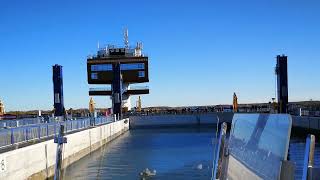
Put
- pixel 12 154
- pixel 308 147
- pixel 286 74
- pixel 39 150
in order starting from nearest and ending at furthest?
pixel 308 147 < pixel 12 154 < pixel 39 150 < pixel 286 74

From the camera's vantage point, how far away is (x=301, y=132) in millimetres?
47156

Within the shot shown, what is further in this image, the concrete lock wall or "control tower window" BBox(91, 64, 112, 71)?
"control tower window" BBox(91, 64, 112, 71)

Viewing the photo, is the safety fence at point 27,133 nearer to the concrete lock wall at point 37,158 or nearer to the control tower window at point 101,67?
the concrete lock wall at point 37,158

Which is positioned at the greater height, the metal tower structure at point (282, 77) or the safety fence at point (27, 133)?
the metal tower structure at point (282, 77)

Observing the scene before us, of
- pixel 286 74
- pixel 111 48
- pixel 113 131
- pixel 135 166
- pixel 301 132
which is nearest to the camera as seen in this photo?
pixel 135 166

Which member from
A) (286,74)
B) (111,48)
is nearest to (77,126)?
(286,74)

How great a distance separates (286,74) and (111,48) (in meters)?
32.6

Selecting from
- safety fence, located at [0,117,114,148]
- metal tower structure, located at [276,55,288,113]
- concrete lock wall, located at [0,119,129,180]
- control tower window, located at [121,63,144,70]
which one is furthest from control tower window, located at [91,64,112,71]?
safety fence, located at [0,117,114,148]

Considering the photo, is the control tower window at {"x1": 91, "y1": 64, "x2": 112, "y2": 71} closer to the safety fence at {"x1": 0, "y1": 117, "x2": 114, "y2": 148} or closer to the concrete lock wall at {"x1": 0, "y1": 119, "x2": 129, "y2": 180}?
the concrete lock wall at {"x1": 0, "y1": 119, "x2": 129, "y2": 180}

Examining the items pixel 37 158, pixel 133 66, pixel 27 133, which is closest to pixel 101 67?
pixel 133 66

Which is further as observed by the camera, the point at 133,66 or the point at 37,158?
the point at 133,66

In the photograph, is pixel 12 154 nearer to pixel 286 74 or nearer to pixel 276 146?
pixel 276 146

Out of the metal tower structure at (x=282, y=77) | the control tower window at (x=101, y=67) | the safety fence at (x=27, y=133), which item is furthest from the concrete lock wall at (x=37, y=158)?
the control tower window at (x=101, y=67)

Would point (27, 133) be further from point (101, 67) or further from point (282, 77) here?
point (101, 67)
